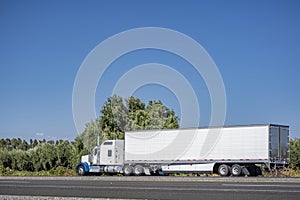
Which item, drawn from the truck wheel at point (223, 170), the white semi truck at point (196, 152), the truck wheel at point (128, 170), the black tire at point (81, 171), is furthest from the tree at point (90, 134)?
the truck wheel at point (223, 170)

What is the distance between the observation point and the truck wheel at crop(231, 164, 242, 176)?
32.0 m

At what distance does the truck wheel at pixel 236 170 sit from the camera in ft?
105

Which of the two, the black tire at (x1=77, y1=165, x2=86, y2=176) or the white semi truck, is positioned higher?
the white semi truck

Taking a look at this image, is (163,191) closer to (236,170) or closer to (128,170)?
(236,170)

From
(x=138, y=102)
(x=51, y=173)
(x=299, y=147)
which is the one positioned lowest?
(x=51, y=173)

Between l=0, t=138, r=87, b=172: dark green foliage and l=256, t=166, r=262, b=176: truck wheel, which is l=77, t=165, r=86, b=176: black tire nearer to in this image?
l=0, t=138, r=87, b=172: dark green foliage

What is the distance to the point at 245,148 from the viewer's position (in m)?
31.5

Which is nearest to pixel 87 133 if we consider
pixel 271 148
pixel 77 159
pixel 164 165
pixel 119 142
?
pixel 77 159

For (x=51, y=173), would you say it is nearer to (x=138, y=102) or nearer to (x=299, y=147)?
(x=299, y=147)

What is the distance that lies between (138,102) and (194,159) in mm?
32938

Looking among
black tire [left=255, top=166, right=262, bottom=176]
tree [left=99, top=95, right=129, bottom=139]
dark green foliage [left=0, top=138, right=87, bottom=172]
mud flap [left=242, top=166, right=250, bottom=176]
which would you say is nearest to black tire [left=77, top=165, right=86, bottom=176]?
dark green foliage [left=0, top=138, right=87, bottom=172]

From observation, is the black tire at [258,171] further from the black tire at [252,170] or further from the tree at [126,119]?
the tree at [126,119]

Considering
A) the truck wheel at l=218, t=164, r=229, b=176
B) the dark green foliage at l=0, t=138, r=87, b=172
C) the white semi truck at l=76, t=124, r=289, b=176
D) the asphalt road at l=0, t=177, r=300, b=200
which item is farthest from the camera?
the dark green foliage at l=0, t=138, r=87, b=172

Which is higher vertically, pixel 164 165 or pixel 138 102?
pixel 138 102
